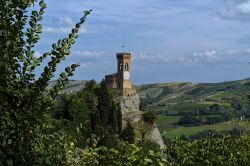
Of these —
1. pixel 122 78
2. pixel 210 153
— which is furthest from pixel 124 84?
pixel 210 153

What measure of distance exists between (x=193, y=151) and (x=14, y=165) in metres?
8.89

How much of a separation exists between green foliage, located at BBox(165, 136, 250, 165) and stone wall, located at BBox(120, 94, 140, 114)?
130 m

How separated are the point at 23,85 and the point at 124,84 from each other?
160 meters

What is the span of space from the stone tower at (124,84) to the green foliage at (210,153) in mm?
133425

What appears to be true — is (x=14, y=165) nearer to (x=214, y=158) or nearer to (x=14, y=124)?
(x=14, y=124)

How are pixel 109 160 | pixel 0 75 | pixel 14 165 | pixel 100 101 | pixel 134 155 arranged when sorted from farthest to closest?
pixel 100 101 < pixel 109 160 < pixel 134 155 < pixel 0 75 < pixel 14 165

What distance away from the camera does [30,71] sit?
6090mm

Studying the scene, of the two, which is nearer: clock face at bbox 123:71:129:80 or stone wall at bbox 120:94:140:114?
stone wall at bbox 120:94:140:114

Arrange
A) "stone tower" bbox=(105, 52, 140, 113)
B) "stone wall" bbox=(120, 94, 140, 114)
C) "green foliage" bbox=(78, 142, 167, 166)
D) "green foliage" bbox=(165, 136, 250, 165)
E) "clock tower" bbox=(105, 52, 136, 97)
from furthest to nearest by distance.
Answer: "clock tower" bbox=(105, 52, 136, 97) < "stone tower" bbox=(105, 52, 140, 113) < "stone wall" bbox=(120, 94, 140, 114) < "green foliage" bbox=(165, 136, 250, 165) < "green foliage" bbox=(78, 142, 167, 166)

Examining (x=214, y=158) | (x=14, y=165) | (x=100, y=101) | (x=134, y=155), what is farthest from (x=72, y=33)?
(x=100, y=101)

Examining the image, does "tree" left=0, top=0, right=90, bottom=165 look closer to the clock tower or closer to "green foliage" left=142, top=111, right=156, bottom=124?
"green foliage" left=142, top=111, right=156, bottom=124

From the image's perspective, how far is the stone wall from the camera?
484ft

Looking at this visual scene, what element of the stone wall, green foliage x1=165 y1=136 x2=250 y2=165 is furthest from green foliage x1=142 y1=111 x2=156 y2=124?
green foliage x1=165 y1=136 x2=250 y2=165

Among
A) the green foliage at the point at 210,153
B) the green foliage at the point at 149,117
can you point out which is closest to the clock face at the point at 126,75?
the green foliage at the point at 149,117
